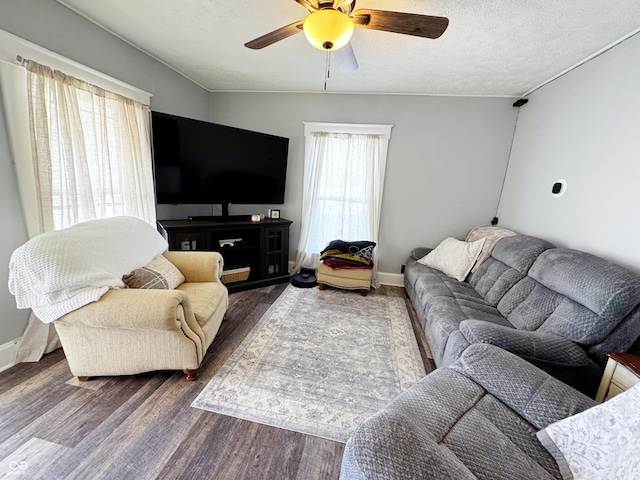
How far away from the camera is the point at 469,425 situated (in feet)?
3.11

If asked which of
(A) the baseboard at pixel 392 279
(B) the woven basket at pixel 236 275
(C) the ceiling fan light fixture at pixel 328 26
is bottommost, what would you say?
(A) the baseboard at pixel 392 279

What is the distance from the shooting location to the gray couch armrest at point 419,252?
320cm

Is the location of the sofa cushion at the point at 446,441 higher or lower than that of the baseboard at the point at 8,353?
higher

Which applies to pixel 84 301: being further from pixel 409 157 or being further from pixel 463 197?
pixel 463 197

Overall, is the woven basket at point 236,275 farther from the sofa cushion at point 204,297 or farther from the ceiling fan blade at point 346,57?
the ceiling fan blade at point 346,57

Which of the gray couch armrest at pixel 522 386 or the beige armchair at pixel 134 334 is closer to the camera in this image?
the gray couch armrest at pixel 522 386

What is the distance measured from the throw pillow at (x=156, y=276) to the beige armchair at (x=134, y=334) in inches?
9.1

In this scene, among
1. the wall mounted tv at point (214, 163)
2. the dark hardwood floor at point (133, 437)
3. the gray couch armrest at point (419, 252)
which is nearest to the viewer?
the dark hardwood floor at point (133, 437)

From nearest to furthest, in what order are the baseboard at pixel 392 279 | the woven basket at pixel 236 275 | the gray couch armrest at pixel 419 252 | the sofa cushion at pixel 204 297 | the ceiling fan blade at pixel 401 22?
the ceiling fan blade at pixel 401 22 < the sofa cushion at pixel 204 297 < the woven basket at pixel 236 275 < the gray couch armrest at pixel 419 252 < the baseboard at pixel 392 279

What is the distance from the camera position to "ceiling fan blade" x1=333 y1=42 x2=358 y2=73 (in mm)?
1689

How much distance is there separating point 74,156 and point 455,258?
350 cm

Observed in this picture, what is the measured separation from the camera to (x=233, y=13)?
5.78 feet

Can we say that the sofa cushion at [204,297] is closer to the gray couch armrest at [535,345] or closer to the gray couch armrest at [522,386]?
the gray couch armrest at [522,386]

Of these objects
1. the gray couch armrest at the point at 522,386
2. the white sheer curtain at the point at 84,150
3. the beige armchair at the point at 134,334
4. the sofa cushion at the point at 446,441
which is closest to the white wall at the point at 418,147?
the white sheer curtain at the point at 84,150
